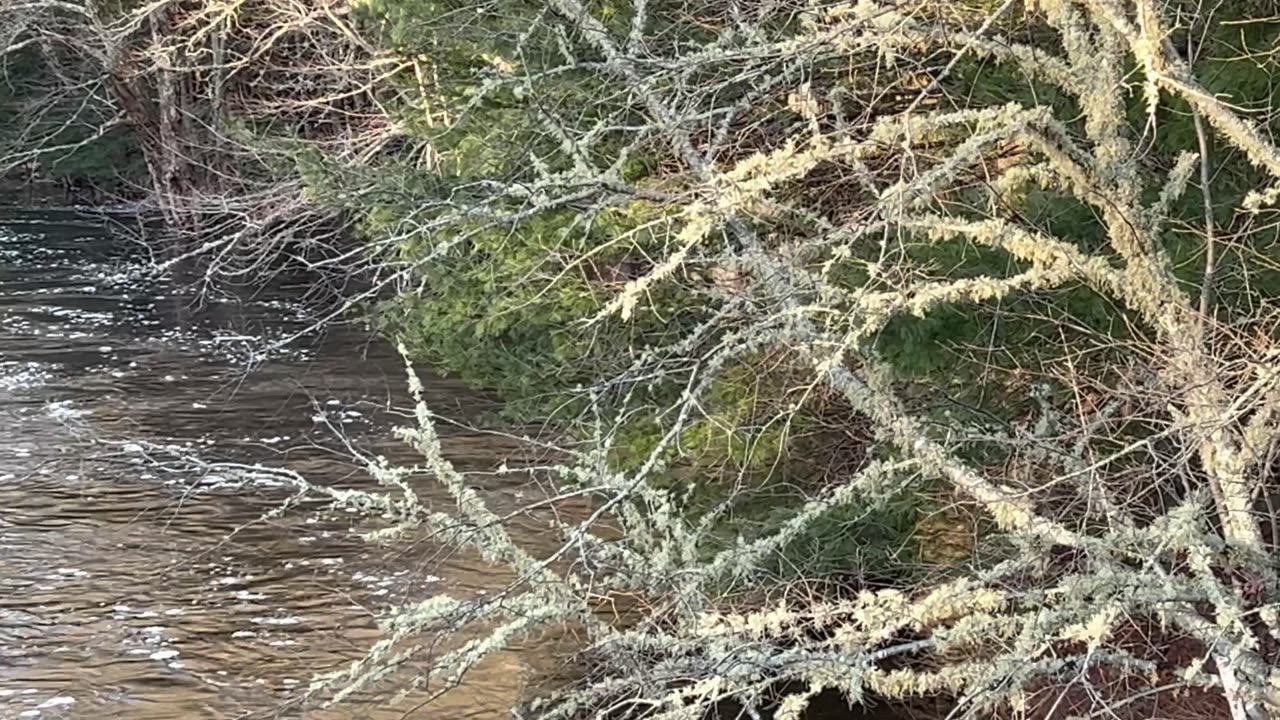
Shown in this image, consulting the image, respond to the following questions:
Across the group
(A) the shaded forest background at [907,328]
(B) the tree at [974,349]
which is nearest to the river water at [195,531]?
(B) the tree at [974,349]

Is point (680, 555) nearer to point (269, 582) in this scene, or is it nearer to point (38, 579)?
point (269, 582)

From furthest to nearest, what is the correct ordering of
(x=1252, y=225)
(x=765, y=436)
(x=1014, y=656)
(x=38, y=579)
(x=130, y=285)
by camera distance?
(x=130, y=285) → (x=38, y=579) → (x=765, y=436) → (x=1252, y=225) → (x=1014, y=656)

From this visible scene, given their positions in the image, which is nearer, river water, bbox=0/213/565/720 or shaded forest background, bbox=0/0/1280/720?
shaded forest background, bbox=0/0/1280/720

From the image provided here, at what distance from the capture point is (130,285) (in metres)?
19.8

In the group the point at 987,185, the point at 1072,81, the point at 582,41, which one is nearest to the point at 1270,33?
the point at 1072,81

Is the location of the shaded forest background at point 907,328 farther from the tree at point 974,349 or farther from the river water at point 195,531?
the river water at point 195,531

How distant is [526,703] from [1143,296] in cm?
416

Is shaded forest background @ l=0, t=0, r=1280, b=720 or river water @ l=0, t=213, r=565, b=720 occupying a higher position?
shaded forest background @ l=0, t=0, r=1280, b=720

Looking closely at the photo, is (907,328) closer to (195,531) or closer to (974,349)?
(974,349)

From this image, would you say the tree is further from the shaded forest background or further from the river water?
the river water

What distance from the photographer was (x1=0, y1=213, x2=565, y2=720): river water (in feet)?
26.2

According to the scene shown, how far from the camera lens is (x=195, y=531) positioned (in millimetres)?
10375

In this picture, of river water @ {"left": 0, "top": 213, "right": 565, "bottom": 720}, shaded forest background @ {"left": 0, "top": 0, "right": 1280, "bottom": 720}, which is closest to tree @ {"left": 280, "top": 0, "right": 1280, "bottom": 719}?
shaded forest background @ {"left": 0, "top": 0, "right": 1280, "bottom": 720}

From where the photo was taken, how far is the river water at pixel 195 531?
26.2 ft
